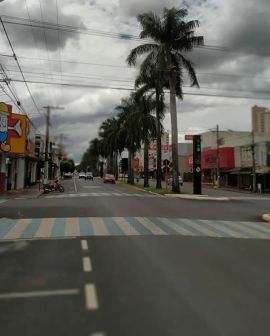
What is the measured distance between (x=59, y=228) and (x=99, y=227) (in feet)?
4.37

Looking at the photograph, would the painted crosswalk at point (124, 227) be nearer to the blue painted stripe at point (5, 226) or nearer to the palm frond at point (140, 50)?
the blue painted stripe at point (5, 226)

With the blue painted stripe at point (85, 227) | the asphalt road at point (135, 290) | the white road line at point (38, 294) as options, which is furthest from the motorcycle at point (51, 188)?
the white road line at point (38, 294)

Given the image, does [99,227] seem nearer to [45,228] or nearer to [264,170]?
[45,228]

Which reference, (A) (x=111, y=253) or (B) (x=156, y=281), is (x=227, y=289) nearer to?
(B) (x=156, y=281)

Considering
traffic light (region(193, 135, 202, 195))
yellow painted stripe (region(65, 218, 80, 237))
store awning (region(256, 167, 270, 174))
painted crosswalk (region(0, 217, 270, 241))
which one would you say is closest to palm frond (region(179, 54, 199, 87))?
traffic light (region(193, 135, 202, 195))

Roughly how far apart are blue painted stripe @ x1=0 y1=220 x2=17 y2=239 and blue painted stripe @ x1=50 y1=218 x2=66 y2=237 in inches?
56.6

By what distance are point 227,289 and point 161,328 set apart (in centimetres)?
231

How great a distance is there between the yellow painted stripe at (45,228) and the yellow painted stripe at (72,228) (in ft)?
1.85

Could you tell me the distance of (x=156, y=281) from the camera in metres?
8.24

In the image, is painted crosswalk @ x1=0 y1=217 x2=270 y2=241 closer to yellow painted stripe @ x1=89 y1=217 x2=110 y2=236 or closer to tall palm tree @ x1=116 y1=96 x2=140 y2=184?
yellow painted stripe @ x1=89 y1=217 x2=110 y2=236

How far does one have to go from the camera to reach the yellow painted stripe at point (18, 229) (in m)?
13.9

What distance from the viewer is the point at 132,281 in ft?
26.9

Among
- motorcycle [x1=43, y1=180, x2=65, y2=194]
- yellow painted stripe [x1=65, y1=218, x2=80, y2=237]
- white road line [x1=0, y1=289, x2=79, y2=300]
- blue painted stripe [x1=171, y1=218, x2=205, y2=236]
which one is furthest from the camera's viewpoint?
motorcycle [x1=43, y1=180, x2=65, y2=194]

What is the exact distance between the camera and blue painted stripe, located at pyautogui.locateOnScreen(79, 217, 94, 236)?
568 inches
